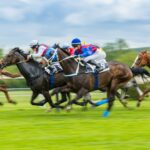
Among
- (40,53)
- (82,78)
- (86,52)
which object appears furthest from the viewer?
(40,53)

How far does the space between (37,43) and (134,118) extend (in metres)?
3.22

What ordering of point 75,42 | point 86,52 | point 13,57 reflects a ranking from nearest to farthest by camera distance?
1. point 75,42
2. point 86,52
3. point 13,57

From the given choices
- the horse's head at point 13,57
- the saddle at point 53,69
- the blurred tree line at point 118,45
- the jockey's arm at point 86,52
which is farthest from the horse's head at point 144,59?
the blurred tree line at point 118,45

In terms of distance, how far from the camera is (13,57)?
43.8ft

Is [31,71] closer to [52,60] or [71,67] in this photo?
[52,60]

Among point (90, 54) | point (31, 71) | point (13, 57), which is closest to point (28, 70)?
point (31, 71)

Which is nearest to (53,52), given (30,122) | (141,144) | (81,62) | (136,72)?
(81,62)

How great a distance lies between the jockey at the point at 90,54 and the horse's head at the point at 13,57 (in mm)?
1368

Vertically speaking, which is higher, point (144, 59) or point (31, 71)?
point (31, 71)

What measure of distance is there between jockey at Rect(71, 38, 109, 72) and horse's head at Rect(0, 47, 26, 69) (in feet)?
4.49

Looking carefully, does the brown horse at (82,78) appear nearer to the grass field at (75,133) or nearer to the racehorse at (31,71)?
the grass field at (75,133)

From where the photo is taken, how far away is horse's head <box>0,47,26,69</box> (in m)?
13.4

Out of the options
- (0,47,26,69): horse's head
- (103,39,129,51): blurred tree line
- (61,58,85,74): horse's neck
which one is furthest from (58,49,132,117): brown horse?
(103,39,129,51): blurred tree line

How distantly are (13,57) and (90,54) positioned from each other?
5.94 ft
